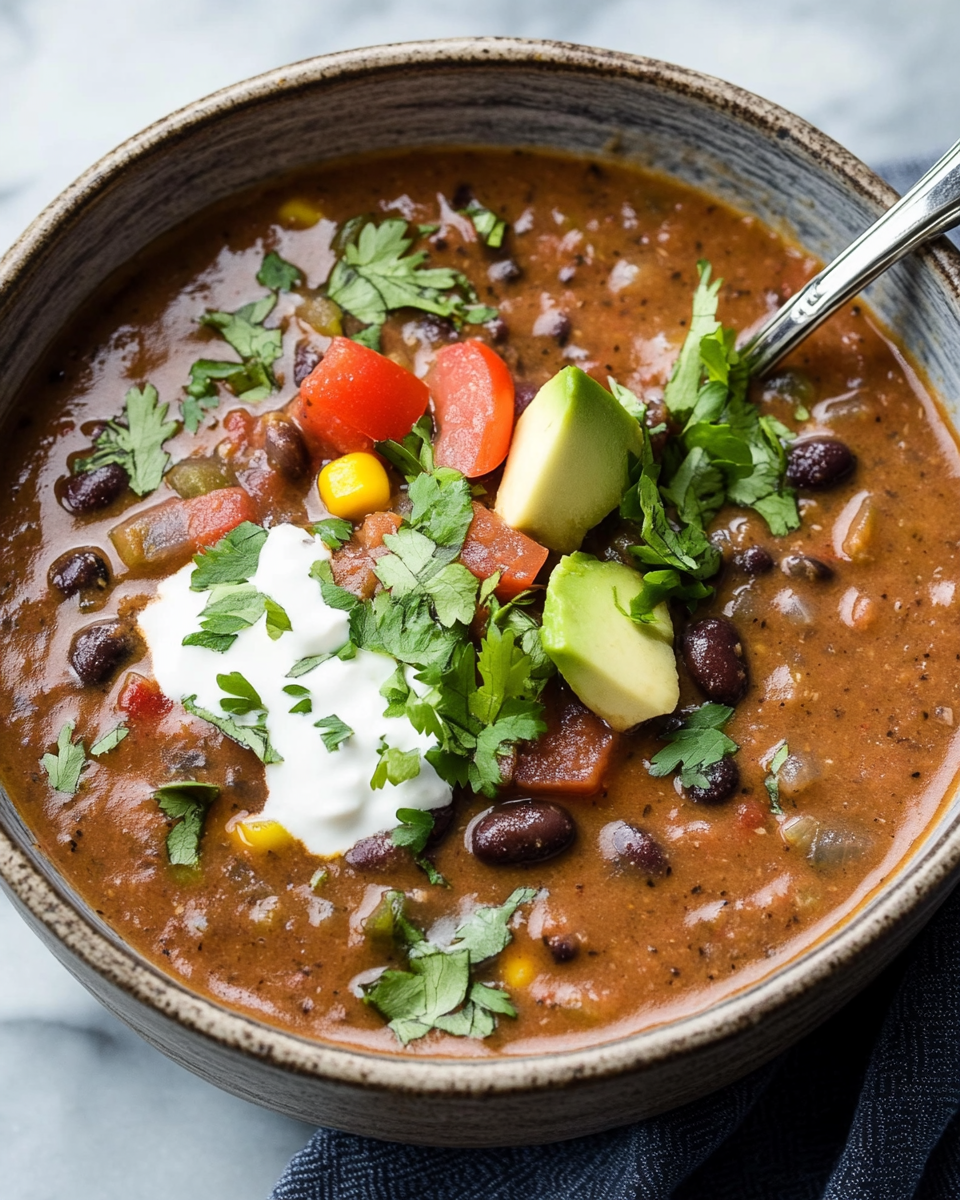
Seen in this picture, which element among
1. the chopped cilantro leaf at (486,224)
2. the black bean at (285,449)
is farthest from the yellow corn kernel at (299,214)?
the black bean at (285,449)

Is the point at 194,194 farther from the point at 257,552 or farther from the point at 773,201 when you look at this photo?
the point at 773,201

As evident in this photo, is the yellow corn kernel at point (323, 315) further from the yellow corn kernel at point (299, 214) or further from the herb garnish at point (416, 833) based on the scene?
the herb garnish at point (416, 833)

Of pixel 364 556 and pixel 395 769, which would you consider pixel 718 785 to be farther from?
pixel 364 556

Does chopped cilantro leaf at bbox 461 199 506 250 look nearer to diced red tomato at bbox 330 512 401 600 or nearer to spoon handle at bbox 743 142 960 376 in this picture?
spoon handle at bbox 743 142 960 376

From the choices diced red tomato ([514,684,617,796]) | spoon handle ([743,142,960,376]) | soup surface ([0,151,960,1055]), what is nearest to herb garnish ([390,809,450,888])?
soup surface ([0,151,960,1055])

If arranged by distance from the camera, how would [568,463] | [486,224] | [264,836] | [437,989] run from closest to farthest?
[437,989]
[264,836]
[568,463]
[486,224]

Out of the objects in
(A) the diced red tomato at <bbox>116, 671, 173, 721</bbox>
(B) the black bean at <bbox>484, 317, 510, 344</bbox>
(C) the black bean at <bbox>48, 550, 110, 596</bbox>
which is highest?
(B) the black bean at <bbox>484, 317, 510, 344</bbox>

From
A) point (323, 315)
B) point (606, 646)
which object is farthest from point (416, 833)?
point (323, 315)

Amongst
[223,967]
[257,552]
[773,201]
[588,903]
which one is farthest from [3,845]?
[773,201]
